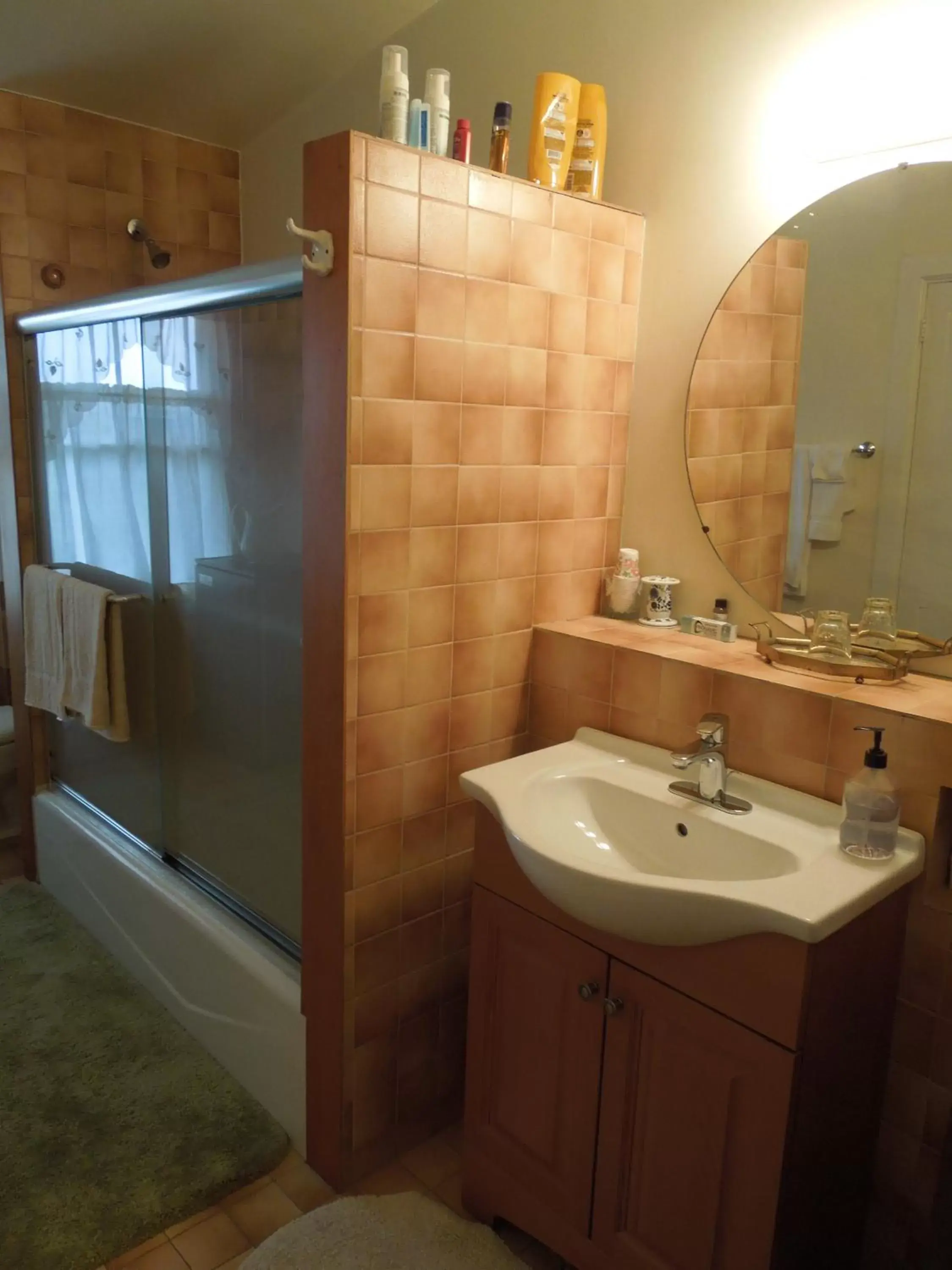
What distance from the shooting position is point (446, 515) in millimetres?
1621

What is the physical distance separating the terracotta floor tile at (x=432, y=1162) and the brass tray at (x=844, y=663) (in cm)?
115

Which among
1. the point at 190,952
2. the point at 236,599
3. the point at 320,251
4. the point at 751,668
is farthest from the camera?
the point at 190,952

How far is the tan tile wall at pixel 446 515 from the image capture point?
1.50m

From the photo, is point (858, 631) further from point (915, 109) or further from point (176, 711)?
point (176, 711)

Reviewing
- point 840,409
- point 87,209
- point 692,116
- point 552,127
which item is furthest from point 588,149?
point 87,209

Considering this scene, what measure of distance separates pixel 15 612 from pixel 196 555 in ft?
3.05

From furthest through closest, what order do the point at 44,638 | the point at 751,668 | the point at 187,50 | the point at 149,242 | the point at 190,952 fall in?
the point at 149,242 < the point at 44,638 < the point at 187,50 < the point at 190,952 < the point at 751,668

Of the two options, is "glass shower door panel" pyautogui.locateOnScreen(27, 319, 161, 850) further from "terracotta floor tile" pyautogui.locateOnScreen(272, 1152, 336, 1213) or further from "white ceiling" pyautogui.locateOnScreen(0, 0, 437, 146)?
"terracotta floor tile" pyautogui.locateOnScreen(272, 1152, 336, 1213)

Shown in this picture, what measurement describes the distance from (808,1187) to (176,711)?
167 cm

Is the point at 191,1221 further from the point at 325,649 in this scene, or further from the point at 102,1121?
the point at 325,649

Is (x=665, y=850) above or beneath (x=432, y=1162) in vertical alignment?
above

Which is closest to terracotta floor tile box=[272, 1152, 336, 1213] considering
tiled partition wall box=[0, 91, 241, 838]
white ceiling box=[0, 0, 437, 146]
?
tiled partition wall box=[0, 91, 241, 838]

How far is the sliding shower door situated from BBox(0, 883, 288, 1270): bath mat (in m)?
0.37

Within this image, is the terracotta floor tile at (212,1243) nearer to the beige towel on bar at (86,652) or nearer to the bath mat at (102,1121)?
the bath mat at (102,1121)
